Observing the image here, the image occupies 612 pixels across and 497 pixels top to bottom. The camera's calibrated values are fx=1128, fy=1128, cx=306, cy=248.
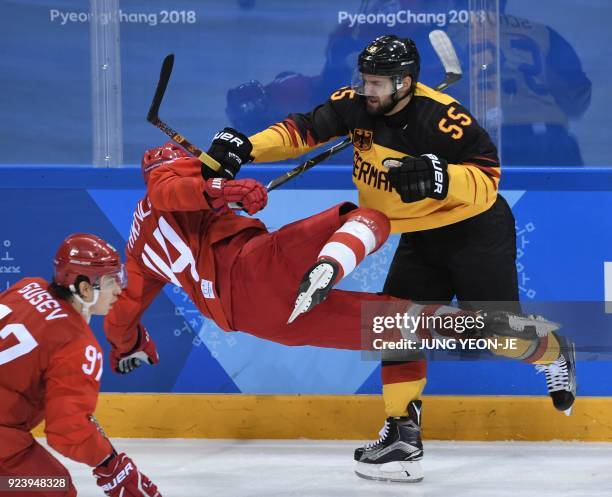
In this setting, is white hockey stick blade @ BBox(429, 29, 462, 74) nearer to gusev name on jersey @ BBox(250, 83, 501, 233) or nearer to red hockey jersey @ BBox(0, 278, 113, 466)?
gusev name on jersey @ BBox(250, 83, 501, 233)

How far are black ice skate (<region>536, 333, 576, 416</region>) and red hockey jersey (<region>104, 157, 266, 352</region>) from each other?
94 cm

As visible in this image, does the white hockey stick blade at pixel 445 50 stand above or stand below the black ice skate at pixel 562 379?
above

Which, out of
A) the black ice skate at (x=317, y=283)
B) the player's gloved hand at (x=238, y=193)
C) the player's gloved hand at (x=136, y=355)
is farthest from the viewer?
the player's gloved hand at (x=136, y=355)

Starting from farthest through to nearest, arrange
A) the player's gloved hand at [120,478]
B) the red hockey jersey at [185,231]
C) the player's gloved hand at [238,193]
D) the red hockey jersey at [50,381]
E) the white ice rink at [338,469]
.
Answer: the white ice rink at [338,469], the red hockey jersey at [185,231], the player's gloved hand at [238,193], the player's gloved hand at [120,478], the red hockey jersey at [50,381]

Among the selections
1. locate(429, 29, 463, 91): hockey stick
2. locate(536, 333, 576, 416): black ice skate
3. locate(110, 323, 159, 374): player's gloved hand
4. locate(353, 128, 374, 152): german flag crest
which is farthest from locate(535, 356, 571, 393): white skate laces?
locate(110, 323, 159, 374): player's gloved hand

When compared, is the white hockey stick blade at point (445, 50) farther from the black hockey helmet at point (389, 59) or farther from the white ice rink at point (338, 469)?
the white ice rink at point (338, 469)

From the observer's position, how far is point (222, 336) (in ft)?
12.7

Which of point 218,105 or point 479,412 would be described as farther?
point 218,105

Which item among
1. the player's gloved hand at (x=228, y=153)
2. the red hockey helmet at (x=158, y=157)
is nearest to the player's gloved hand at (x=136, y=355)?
the red hockey helmet at (x=158, y=157)

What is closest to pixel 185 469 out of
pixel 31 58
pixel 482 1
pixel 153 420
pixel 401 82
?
pixel 153 420

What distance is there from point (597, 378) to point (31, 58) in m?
2.27

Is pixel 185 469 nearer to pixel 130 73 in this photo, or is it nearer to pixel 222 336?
pixel 222 336

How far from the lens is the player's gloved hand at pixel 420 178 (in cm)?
288

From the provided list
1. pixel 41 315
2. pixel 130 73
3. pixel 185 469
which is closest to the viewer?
pixel 41 315
